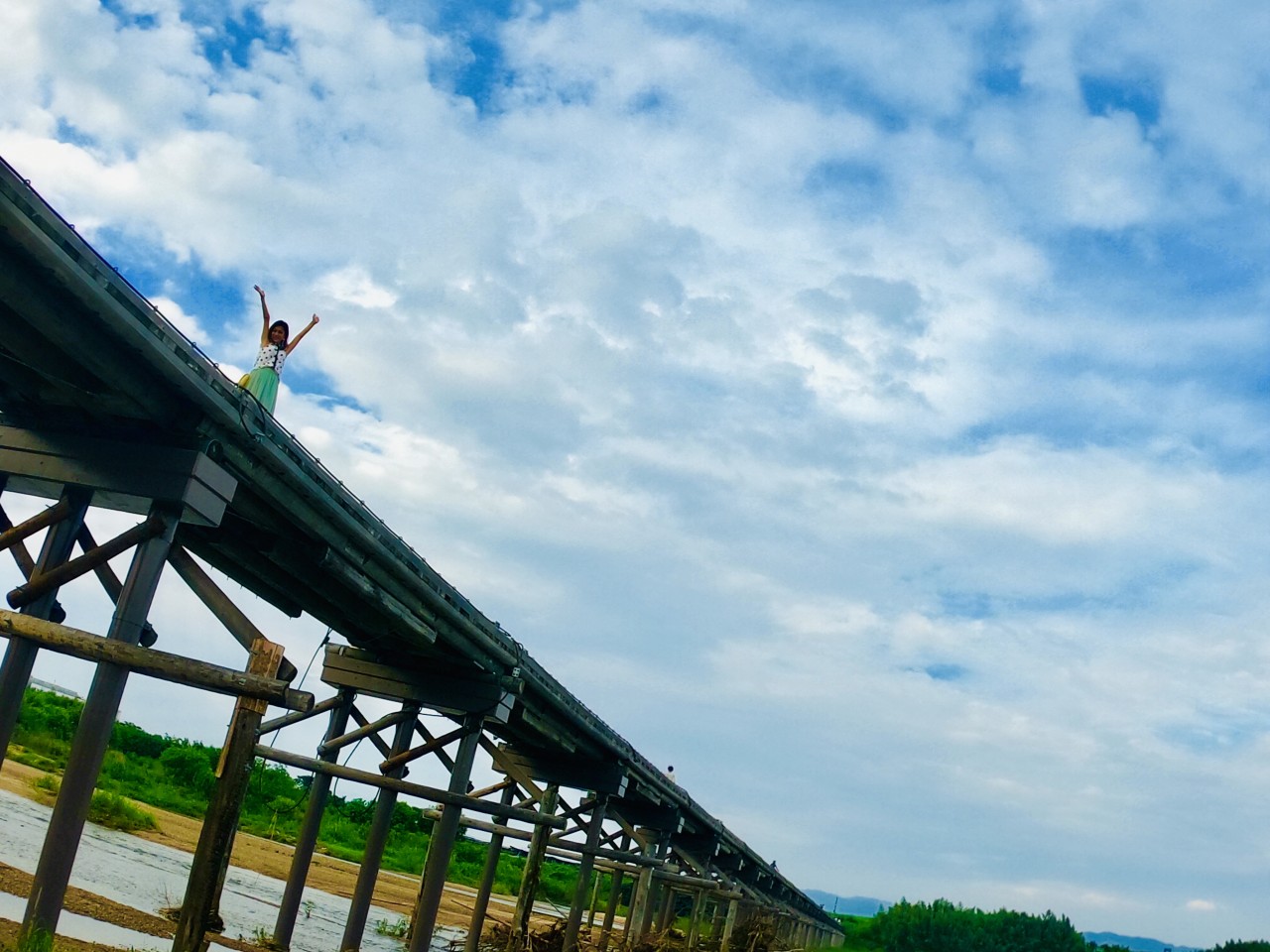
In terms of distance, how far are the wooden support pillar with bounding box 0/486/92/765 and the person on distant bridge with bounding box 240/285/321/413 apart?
6.16 feet

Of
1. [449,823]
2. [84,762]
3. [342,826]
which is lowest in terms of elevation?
[342,826]

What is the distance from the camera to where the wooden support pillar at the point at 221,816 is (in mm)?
10969

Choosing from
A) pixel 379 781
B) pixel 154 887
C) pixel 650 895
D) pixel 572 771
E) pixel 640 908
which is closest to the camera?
pixel 379 781

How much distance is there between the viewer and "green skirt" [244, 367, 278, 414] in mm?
12055

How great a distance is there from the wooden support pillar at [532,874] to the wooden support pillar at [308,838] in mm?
5184

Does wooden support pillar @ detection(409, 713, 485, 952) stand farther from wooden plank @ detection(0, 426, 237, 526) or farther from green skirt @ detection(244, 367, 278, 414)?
wooden plank @ detection(0, 426, 237, 526)

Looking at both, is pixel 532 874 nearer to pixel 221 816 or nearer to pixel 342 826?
pixel 221 816

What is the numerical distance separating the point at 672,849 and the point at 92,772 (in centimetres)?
2894

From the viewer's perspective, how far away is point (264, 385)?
12.2m

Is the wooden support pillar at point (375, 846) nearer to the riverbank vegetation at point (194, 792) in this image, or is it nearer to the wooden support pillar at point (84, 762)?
the wooden support pillar at point (84, 762)

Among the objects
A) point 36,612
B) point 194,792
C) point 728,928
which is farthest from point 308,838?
point 194,792

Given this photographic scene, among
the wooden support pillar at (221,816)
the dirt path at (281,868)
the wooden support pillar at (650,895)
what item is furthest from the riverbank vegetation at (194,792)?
the wooden support pillar at (221,816)

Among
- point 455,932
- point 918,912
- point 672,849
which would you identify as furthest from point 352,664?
point 918,912

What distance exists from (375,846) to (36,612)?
28.4 ft
